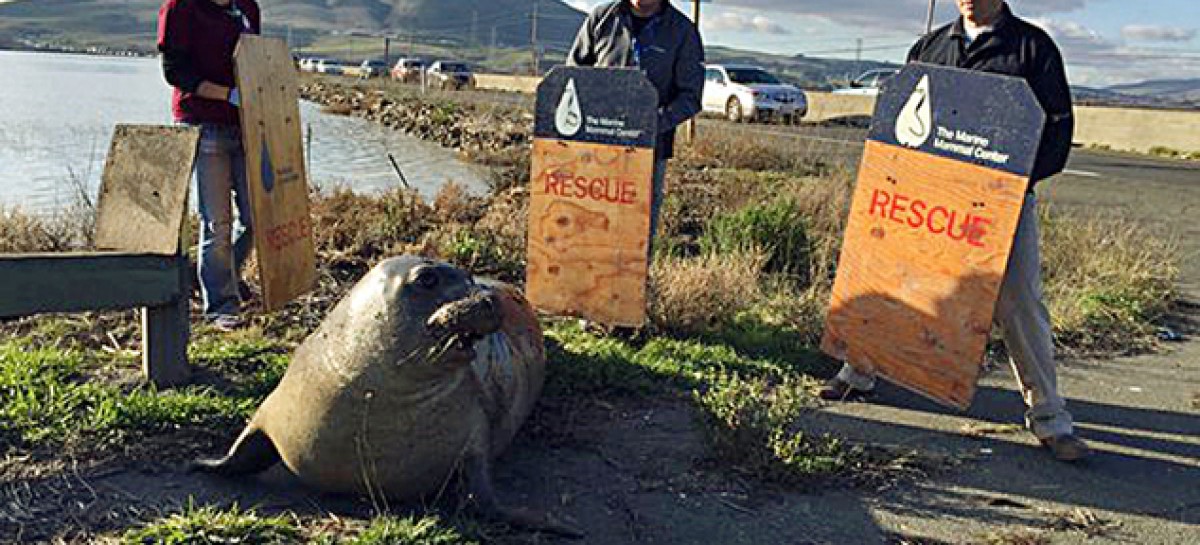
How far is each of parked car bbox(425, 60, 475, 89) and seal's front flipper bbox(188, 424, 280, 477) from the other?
142 feet

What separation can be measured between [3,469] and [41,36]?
6890 inches

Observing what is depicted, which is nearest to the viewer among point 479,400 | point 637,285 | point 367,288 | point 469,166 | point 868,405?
point 367,288

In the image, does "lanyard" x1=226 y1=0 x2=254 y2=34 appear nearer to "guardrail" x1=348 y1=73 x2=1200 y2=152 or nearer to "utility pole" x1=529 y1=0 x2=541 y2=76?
"guardrail" x1=348 y1=73 x2=1200 y2=152

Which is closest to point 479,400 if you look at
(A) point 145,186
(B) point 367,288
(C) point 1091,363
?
(B) point 367,288

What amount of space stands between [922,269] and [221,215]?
391cm

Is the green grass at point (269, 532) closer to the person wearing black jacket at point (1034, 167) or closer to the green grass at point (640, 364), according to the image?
the green grass at point (640, 364)

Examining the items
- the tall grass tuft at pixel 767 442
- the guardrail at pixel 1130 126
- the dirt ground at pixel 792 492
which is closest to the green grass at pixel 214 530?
the dirt ground at pixel 792 492

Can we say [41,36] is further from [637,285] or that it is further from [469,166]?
[637,285]

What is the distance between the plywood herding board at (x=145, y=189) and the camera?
4.75 meters

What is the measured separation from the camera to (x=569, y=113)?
596 cm

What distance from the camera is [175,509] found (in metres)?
3.58

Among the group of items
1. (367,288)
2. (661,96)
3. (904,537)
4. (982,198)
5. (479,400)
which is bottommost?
(904,537)

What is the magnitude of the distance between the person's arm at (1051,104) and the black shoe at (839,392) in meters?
1.46

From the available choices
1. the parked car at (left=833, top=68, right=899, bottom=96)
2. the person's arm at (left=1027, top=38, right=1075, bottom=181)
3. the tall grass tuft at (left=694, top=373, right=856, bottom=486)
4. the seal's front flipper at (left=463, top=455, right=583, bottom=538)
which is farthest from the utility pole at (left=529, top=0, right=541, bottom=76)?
the seal's front flipper at (left=463, top=455, right=583, bottom=538)
